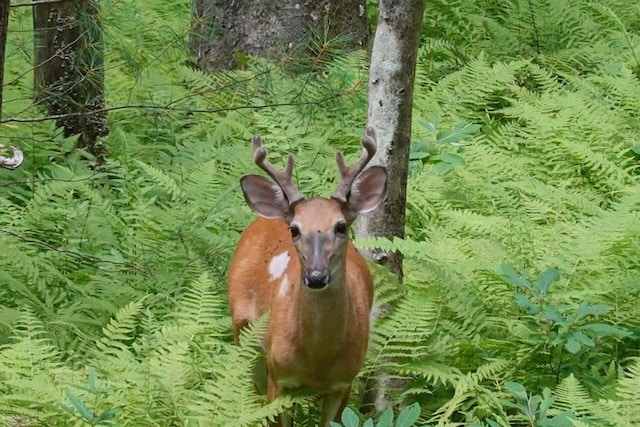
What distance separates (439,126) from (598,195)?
1446 millimetres

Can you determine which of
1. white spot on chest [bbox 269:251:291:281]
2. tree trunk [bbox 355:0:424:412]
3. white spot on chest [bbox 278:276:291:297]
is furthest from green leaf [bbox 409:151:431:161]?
white spot on chest [bbox 278:276:291:297]

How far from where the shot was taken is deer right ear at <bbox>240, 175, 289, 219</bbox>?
531 centimetres

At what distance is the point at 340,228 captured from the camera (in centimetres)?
505

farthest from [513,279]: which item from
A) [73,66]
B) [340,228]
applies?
[73,66]

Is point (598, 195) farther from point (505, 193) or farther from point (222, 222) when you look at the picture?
point (222, 222)

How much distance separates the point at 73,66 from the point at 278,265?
164 centimetres

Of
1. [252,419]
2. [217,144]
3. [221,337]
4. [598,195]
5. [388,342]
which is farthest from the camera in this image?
[217,144]

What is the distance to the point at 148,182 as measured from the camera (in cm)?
784

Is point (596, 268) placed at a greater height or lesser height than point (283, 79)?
lesser

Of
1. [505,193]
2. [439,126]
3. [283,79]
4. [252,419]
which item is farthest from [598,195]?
[252,419]

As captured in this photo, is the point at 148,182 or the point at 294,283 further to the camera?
the point at 148,182

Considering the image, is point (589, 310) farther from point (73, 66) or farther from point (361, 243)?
point (73, 66)

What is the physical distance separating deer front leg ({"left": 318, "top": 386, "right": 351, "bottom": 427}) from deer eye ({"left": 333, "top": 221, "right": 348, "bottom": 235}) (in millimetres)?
711

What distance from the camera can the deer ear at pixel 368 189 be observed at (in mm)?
5207
